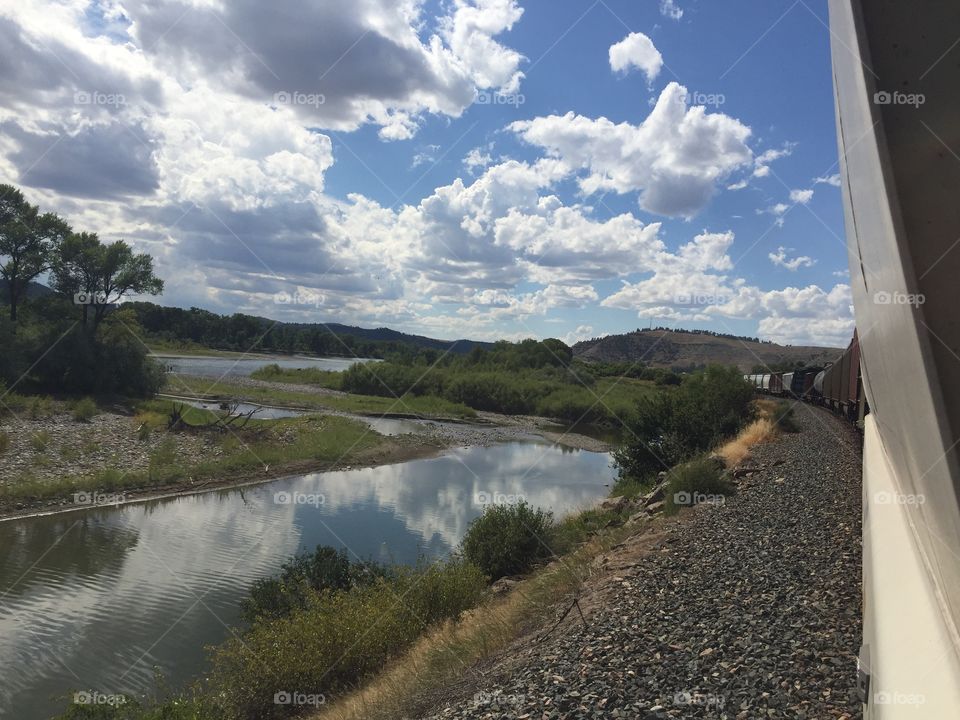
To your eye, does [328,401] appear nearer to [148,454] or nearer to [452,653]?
[148,454]

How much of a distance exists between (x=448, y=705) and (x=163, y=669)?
25.6ft

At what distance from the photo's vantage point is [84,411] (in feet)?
110

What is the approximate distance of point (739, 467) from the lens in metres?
16.4

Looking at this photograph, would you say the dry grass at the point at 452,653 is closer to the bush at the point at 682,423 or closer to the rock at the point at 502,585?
the rock at the point at 502,585

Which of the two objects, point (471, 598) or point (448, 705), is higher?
point (448, 705)

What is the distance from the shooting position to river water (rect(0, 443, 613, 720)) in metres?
11.3

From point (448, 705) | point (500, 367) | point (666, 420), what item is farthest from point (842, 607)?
point (500, 367)

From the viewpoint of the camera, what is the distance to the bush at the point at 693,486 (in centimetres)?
1297

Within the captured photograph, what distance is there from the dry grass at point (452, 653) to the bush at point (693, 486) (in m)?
3.51

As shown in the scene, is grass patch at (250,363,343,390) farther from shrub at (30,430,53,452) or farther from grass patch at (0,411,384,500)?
shrub at (30,430,53,452)

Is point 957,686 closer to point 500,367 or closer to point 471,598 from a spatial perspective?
point 471,598

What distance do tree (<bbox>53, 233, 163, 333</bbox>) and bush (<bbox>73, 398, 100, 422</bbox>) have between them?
915 cm

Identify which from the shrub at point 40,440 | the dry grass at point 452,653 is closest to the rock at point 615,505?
the dry grass at point 452,653

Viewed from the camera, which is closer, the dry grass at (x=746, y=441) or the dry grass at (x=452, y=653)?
the dry grass at (x=452, y=653)
